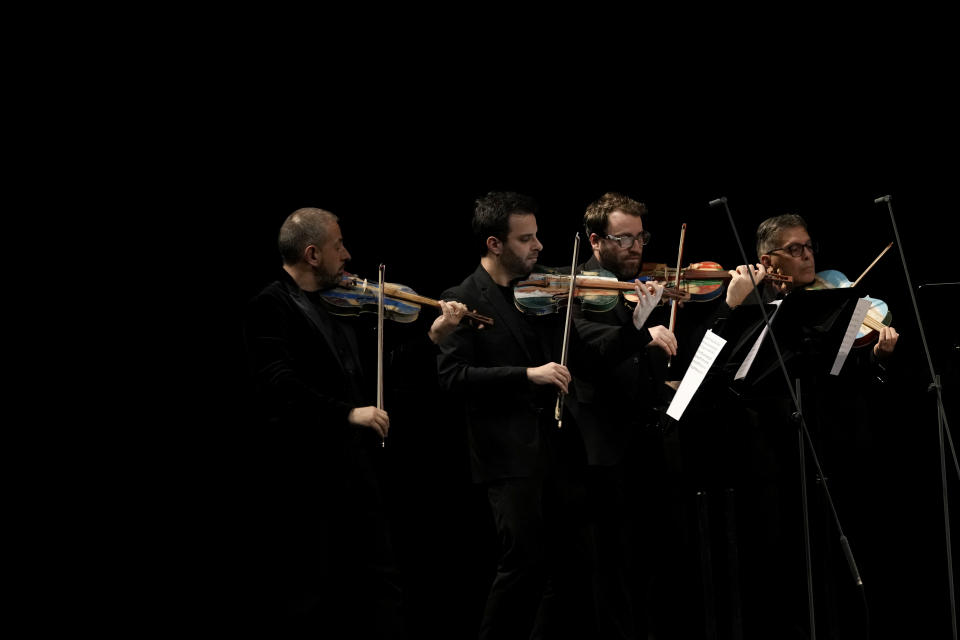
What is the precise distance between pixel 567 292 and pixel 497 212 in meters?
0.40

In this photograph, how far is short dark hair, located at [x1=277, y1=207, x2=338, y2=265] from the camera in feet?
10.1

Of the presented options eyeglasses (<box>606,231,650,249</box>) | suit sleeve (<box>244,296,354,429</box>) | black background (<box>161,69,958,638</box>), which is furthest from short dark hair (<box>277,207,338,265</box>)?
eyeglasses (<box>606,231,650,249</box>)

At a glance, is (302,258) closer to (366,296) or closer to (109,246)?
(366,296)

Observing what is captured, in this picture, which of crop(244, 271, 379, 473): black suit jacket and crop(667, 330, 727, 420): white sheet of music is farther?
crop(244, 271, 379, 473): black suit jacket

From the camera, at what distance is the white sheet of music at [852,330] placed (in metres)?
2.77

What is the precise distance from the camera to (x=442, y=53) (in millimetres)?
4184

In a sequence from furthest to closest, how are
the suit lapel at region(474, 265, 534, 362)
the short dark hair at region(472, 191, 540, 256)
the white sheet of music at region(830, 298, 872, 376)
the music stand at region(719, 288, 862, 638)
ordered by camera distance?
the short dark hair at region(472, 191, 540, 256) < the suit lapel at region(474, 265, 534, 362) < the white sheet of music at region(830, 298, 872, 376) < the music stand at region(719, 288, 862, 638)

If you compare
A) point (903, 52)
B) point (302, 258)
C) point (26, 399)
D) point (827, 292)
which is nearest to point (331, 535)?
point (302, 258)

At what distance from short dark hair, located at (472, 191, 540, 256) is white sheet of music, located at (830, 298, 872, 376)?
1.14m

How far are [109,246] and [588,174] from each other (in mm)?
2099

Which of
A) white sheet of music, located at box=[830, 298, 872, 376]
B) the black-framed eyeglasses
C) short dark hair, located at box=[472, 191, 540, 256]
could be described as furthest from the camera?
the black-framed eyeglasses

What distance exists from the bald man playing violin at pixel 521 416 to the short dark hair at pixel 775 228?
0.74 m

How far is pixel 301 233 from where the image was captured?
10.1 ft

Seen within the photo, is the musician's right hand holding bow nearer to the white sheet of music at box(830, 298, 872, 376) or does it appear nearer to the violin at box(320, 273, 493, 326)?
the white sheet of music at box(830, 298, 872, 376)
